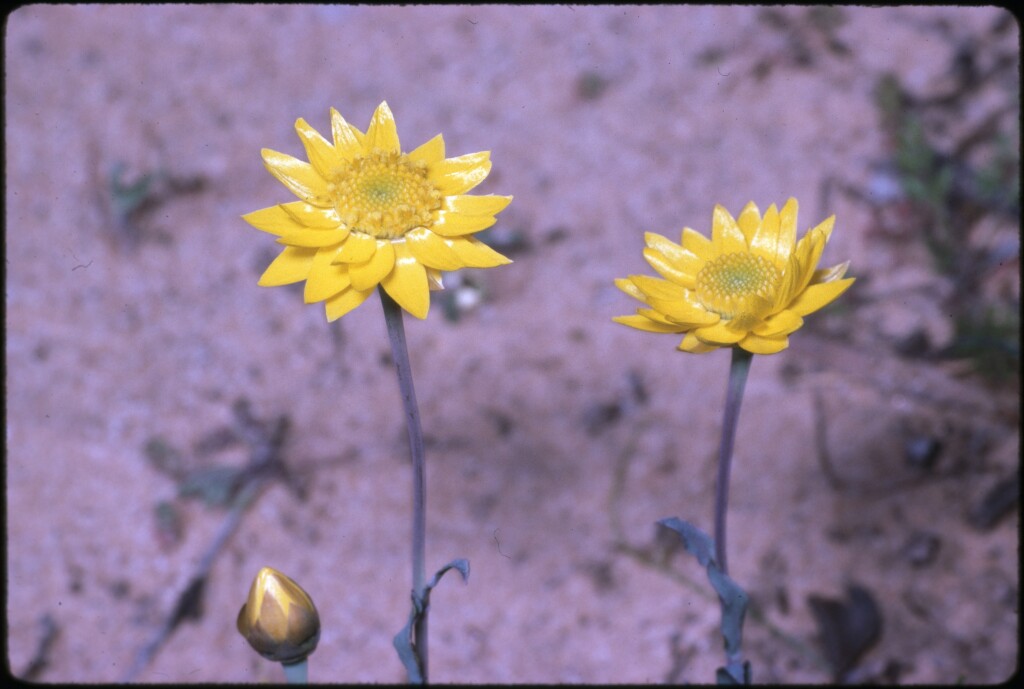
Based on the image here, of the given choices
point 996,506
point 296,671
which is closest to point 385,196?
point 296,671

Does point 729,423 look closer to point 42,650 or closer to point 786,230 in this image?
point 786,230

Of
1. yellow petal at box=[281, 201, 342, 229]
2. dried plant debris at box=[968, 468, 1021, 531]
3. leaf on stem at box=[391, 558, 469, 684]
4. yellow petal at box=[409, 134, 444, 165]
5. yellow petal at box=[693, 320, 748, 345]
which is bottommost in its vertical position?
leaf on stem at box=[391, 558, 469, 684]

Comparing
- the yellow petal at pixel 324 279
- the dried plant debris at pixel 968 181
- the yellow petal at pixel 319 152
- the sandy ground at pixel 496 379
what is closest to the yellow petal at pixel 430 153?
the yellow petal at pixel 319 152

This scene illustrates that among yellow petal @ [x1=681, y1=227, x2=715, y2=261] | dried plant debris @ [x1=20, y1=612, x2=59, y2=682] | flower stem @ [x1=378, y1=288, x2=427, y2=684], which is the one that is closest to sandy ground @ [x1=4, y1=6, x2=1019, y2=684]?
dried plant debris @ [x1=20, y1=612, x2=59, y2=682]

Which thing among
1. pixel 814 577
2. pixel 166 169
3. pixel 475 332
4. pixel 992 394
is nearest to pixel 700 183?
pixel 475 332

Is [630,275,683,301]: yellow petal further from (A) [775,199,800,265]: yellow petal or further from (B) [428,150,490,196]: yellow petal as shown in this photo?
(B) [428,150,490,196]: yellow petal

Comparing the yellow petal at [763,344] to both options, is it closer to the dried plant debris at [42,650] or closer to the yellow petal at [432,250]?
the yellow petal at [432,250]

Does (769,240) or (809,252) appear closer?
(809,252)

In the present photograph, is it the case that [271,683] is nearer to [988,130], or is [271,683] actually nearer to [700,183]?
[700,183]
